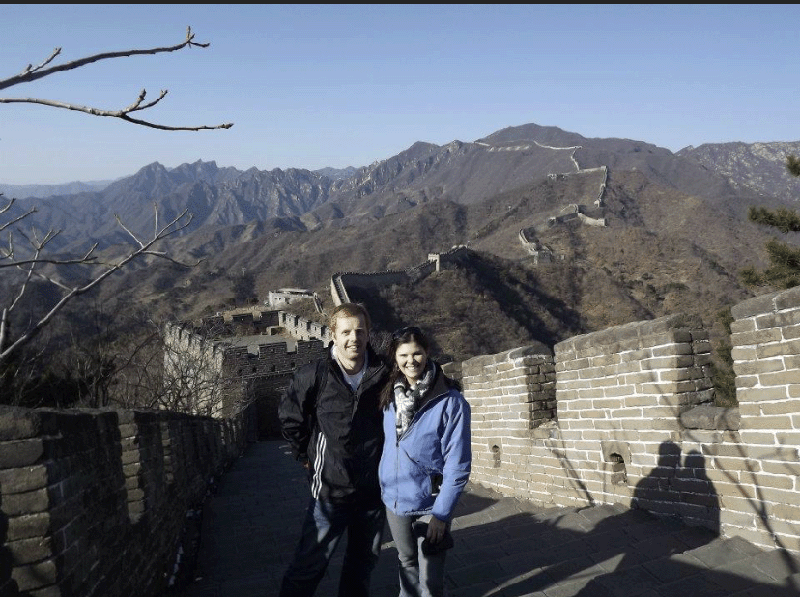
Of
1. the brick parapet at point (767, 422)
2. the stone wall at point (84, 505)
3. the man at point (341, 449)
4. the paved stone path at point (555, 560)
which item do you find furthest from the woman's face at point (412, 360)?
the brick parapet at point (767, 422)

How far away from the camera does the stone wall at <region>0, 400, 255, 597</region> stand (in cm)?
230

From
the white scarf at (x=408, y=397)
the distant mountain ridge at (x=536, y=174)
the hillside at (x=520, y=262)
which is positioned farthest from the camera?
the distant mountain ridge at (x=536, y=174)

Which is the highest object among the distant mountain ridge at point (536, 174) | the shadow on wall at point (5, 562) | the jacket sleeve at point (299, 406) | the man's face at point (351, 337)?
the distant mountain ridge at point (536, 174)

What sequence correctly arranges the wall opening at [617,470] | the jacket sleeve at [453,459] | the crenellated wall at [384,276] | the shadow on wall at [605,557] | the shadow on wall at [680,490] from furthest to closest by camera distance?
1. the crenellated wall at [384,276]
2. the wall opening at [617,470]
3. the shadow on wall at [680,490]
4. the shadow on wall at [605,557]
5. the jacket sleeve at [453,459]

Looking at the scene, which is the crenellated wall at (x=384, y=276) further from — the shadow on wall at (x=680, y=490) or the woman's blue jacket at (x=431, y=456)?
the woman's blue jacket at (x=431, y=456)

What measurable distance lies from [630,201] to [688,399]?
9112 centimetres

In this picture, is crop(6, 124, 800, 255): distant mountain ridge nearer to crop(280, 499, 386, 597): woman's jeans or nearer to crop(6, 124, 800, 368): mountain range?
crop(6, 124, 800, 368): mountain range

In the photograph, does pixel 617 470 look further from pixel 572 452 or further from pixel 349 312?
pixel 349 312

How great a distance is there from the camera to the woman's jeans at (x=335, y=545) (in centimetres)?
323

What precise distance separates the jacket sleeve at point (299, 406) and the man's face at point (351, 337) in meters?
0.19

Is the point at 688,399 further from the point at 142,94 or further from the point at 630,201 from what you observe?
the point at 630,201

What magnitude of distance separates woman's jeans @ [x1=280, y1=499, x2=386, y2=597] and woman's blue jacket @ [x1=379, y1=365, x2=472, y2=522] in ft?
0.85

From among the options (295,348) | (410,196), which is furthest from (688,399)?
(410,196)

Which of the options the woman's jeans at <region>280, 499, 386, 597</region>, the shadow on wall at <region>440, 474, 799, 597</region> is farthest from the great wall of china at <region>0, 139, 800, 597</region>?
the woman's jeans at <region>280, 499, 386, 597</region>
